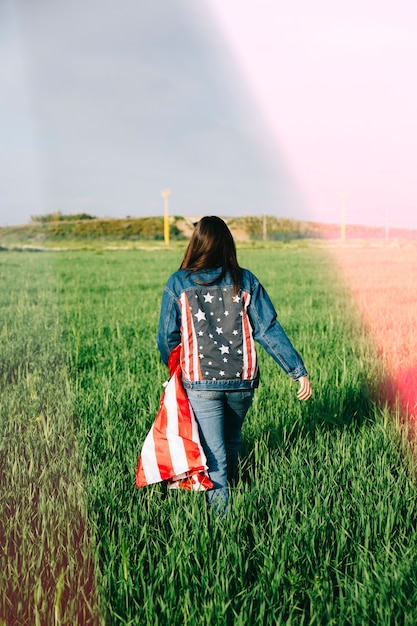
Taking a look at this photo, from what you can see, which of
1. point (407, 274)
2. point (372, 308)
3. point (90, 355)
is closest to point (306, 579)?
point (90, 355)

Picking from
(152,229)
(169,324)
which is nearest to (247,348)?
(169,324)

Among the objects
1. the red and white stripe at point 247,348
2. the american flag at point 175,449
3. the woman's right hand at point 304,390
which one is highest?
the red and white stripe at point 247,348

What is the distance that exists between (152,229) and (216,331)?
2993 inches

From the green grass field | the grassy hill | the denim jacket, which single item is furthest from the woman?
the grassy hill

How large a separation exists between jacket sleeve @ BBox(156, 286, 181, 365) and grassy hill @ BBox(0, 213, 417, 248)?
64.9m

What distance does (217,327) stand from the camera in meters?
2.83

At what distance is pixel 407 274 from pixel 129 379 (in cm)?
1341

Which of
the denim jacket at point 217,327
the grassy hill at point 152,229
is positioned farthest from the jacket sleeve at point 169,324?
the grassy hill at point 152,229

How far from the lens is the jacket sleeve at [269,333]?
9.52 ft

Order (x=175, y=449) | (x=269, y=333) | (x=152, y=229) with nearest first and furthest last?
1. (x=175, y=449)
2. (x=269, y=333)
3. (x=152, y=229)

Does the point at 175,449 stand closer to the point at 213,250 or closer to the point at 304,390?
the point at 304,390

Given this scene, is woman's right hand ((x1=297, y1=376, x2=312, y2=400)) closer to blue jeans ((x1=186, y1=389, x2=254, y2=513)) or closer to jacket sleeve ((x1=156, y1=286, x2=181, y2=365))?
blue jeans ((x1=186, y1=389, x2=254, y2=513))

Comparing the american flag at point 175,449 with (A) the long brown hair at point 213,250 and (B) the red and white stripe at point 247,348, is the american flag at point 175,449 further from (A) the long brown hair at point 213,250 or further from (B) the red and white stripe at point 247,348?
(A) the long brown hair at point 213,250

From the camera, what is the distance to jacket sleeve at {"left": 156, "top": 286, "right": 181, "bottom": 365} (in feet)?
9.47
